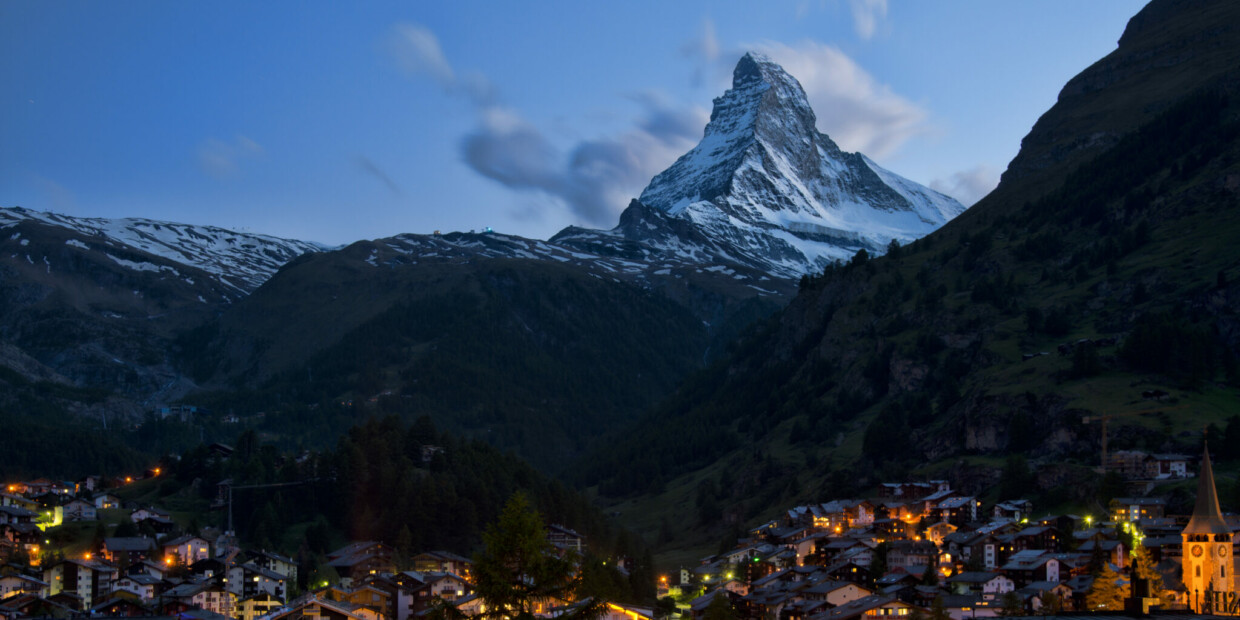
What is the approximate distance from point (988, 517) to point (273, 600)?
81099 millimetres

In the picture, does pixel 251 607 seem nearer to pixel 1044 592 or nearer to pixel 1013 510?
pixel 1044 592

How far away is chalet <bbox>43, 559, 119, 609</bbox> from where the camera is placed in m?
130

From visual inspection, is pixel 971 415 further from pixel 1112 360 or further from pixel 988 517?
pixel 988 517

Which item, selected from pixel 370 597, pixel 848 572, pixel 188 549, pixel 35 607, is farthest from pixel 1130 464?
pixel 35 607

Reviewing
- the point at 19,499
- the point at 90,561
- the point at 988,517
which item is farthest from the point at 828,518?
the point at 19,499

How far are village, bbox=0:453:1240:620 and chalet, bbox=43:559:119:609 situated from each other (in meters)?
0.19

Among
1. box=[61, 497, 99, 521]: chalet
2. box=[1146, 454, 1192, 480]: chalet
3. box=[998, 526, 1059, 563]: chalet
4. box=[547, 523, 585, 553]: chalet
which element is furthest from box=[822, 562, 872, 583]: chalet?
box=[61, 497, 99, 521]: chalet

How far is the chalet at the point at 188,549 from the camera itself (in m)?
144

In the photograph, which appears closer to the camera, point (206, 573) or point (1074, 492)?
point (206, 573)

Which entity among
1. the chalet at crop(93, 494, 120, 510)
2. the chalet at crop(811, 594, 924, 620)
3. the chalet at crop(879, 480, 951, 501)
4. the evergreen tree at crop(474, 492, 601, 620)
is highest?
the evergreen tree at crop(474, 492, 601, 620)

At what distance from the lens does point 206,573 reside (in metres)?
139

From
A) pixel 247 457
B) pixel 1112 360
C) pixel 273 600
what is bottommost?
pixel 273 600

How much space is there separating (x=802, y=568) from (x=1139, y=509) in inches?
1373

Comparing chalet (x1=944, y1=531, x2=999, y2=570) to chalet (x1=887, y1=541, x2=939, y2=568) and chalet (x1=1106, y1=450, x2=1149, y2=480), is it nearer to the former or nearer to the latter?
chalet (x1=887, y1=541, x2=939, y2=568)
